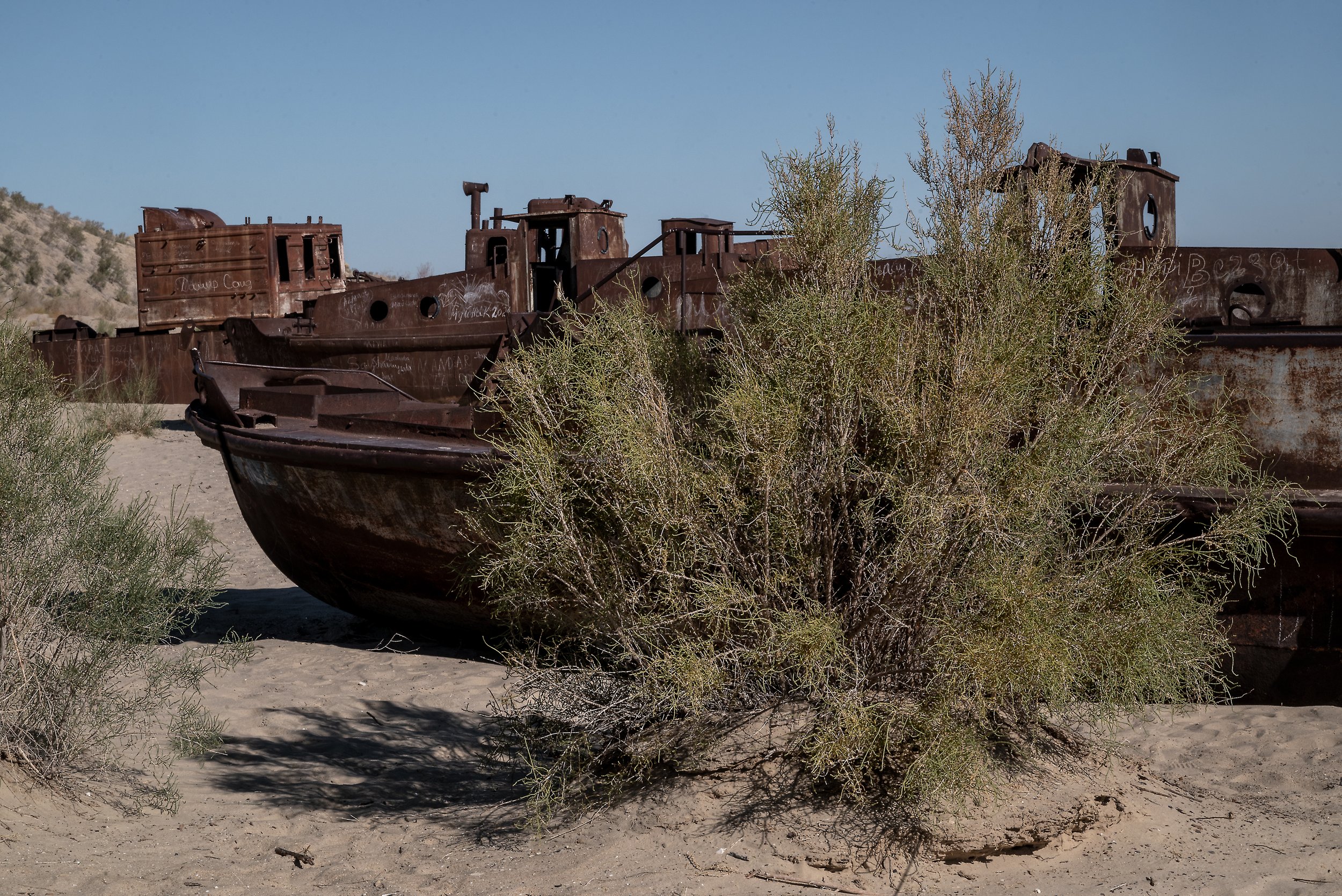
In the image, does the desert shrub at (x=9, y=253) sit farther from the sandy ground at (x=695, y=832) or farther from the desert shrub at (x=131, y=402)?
the sandy ground at (x=695, y=832)

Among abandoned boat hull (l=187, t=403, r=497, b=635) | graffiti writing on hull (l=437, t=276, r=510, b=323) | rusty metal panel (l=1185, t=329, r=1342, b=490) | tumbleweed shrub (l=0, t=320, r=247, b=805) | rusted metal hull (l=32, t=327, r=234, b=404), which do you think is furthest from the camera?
rusted metal hull (l=32, t=327, r=234, b=404)

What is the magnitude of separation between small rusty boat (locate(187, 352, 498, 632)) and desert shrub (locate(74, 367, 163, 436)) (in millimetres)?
6976

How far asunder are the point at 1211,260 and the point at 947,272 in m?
4.05

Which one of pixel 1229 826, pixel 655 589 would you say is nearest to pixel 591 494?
pixel 655 589

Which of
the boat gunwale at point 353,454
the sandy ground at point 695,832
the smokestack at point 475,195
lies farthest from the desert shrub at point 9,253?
the sandy ground at point 695,832

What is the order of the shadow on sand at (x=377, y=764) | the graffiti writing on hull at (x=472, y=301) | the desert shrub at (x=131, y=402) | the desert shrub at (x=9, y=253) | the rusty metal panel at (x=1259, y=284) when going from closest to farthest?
the shadow on sand at (x=377, y=764) → the rusty metal panel at (x=1259, y=284) → the graffiti writing on hull at (x=472, y=301) → the desert shrub at (x=131, y=402) → the desert shrub at (x=9, y=253)

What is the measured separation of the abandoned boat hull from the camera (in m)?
6.43

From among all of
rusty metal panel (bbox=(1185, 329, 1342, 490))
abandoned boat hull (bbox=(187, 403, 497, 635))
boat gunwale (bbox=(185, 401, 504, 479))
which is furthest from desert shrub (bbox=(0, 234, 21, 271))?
rusty metal panel (bbox=(1185, 329, 1342, 490))

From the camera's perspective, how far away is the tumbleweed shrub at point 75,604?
4.54 m

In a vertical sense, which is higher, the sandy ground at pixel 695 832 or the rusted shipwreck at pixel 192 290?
the rusted shipwreck at pixel 192 290

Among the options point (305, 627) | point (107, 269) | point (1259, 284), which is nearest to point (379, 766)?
point (305, 627)

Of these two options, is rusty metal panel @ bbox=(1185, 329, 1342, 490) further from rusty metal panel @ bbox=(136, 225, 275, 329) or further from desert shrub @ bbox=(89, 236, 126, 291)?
desert shrub @ bbox=(89, 236, 126, 291)

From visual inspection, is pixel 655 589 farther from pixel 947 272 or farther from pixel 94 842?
pixel 94 842

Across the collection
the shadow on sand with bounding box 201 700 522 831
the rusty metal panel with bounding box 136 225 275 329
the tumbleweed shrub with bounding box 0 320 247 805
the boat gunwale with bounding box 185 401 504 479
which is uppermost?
the rusty metal panel with bounding box 136 225 275 329
